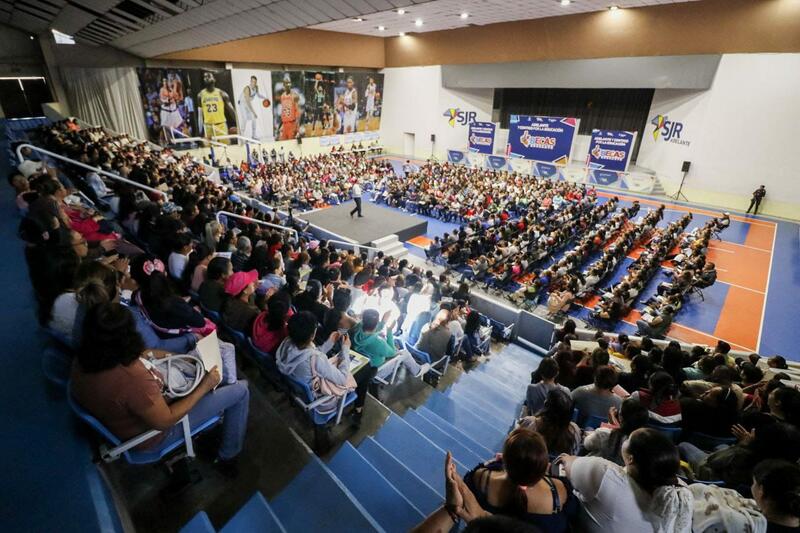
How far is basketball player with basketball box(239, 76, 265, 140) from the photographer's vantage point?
1933cm

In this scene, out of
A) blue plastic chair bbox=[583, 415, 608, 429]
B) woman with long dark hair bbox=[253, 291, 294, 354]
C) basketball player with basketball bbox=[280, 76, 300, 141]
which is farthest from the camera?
basketball player with basketball bbox=[280, 76, 300, 141]

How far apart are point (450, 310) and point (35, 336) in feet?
14.7

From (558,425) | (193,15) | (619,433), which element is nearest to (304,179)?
(193,15)

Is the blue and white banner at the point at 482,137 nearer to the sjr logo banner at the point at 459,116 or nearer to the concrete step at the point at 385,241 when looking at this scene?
the sjr logo banner at the point at 459,116

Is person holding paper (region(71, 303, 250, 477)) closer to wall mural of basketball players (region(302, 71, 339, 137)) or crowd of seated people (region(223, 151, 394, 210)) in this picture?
crowd of seated people (region(223, 151, 394, 210))

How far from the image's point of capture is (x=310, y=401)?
2605 mm

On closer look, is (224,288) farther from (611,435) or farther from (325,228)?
(325,228)

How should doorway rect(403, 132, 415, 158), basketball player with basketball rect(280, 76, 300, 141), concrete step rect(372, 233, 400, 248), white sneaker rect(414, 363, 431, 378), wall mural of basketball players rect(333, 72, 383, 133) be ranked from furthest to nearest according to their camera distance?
1. doorway rect(403, 132, 415, 158)
2. wall mural of basketball players rect(333, 72, 383, 133)
3. basketball player with basketball rect(280, 76, 300, 141)
4. concrete step rect(372, 233, 400, 248)
5. white sneaker rect(414, 363, 431, 378)

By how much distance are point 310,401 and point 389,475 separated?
737 millimetres

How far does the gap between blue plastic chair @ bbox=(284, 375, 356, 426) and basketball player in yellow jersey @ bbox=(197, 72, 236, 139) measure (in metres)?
19.3

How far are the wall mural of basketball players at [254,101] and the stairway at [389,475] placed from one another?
19.9 metres

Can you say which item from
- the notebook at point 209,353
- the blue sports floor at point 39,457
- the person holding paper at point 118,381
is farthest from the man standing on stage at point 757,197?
the blue sports floor at point 39,457

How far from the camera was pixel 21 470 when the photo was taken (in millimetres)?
1783

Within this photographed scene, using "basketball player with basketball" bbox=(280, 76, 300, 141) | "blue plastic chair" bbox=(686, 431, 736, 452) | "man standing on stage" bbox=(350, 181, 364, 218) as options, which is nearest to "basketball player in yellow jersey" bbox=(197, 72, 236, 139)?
"basketball player with basketball" bbox=(280, 76, 300, 141)
